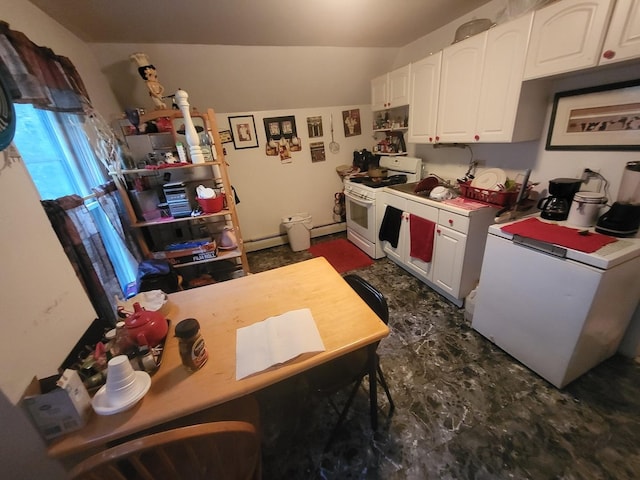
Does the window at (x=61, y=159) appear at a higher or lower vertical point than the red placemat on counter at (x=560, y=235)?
higher

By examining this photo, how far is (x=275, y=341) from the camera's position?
98 centimetres

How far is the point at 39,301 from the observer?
888 millimetres

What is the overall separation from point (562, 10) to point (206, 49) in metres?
2.66

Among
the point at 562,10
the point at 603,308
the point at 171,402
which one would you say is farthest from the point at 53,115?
the point at 603,308

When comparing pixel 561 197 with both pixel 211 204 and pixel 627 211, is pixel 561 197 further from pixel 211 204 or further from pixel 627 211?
pixel 211 204

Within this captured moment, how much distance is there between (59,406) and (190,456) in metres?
0.42

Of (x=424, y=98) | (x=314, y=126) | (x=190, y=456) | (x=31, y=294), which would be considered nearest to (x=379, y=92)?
(x=424, y=98)

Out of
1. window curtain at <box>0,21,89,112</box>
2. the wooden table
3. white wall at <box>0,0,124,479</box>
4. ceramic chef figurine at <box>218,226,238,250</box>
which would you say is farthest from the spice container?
ceramic chef figurine at <box>218,226,238,250</box>

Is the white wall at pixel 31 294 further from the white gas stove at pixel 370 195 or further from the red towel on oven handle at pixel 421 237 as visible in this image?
the white gas stove at pixel 370 195

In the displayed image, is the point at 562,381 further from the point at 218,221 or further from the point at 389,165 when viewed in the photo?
the point at 218,221

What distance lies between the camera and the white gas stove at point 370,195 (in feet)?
9.78

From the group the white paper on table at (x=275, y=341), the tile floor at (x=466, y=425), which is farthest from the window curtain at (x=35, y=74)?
the tile floor at (x=466, y=425)

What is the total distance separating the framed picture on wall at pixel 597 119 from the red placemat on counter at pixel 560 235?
58 cm

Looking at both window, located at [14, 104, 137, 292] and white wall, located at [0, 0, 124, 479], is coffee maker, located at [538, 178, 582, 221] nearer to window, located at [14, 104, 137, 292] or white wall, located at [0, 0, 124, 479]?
white wall, located at [0, 0, 124, 479]
